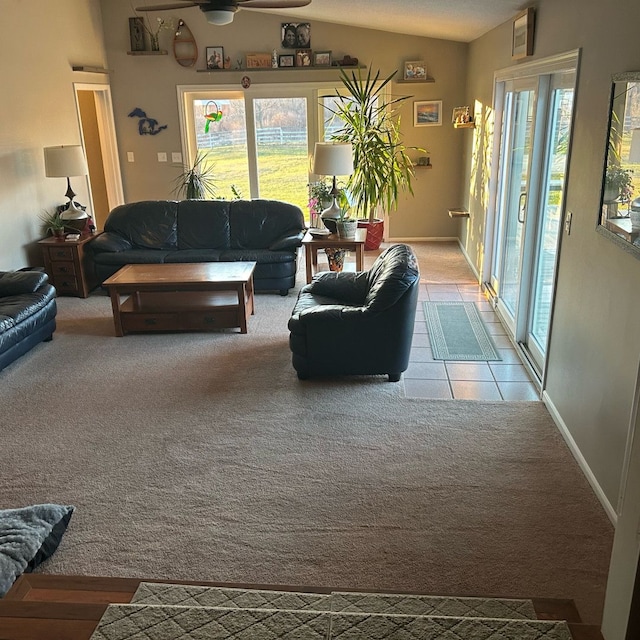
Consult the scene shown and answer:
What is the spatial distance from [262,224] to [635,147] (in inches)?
175

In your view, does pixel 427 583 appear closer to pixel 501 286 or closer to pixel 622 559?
pixel 622 559

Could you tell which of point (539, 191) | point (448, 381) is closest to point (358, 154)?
point (539, 191)

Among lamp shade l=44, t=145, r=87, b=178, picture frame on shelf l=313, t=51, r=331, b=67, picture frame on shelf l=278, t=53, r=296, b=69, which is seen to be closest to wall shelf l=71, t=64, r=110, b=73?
lamp shade l=44, t=145, r=87, b=178

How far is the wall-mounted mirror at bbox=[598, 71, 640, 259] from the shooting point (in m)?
2.51

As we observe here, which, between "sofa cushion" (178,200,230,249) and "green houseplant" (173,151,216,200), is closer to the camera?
"sofa cushion" (178,200,230,249)

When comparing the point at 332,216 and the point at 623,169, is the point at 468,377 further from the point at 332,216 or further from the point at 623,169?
the point at 332,216

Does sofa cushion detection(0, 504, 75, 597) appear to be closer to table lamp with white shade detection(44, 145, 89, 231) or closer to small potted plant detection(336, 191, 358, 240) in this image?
small potted plant detection(336, 191, 358, 240)

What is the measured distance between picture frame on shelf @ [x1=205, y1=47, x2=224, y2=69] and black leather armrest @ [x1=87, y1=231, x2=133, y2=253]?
2.73m

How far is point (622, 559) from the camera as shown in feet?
4.83

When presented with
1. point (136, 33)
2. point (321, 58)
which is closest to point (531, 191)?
point (321, 58)

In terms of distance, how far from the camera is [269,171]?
27.1ft

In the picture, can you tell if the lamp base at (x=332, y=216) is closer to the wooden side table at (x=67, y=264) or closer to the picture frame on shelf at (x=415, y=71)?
the wooden side table at (x=67, y=264)

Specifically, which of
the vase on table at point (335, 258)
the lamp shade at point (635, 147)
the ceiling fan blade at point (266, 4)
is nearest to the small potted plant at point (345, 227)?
the vase on table at point (335, 258)

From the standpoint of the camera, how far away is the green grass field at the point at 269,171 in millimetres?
8172
